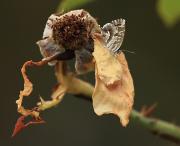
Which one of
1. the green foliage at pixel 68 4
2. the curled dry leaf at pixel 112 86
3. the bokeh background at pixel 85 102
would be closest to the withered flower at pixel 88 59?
the curled dry leaf at pixel 112 86

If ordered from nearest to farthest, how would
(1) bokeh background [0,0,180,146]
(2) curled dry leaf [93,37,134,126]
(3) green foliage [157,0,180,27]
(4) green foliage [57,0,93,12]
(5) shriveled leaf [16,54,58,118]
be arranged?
(2) curled dry leaf [93,37,134,126]
(5) shriveled leaf [16,54,58,118]
(4) green foliage [57,0,93,12]
(3) green foliage [157,0,180,27]
(1) bokeh background [0,0,180,146]

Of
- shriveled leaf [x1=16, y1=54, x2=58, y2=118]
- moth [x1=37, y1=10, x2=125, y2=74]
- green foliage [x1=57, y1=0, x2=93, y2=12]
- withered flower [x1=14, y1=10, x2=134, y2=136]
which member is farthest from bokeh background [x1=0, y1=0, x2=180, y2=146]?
shriveled leaf [x1=16, y1=54, x2=58, y2=118]

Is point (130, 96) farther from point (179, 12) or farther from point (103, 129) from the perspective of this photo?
point (103, 129)

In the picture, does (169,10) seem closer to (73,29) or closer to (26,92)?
(73,29)

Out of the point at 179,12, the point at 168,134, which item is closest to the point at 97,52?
the point at 168,134

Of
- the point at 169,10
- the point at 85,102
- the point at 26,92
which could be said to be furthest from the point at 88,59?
the point at 85,102

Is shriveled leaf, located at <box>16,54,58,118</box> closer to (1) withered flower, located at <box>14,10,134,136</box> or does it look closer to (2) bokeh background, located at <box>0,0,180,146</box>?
(1) withered flower, located at <box>14,10,134,136</box>
